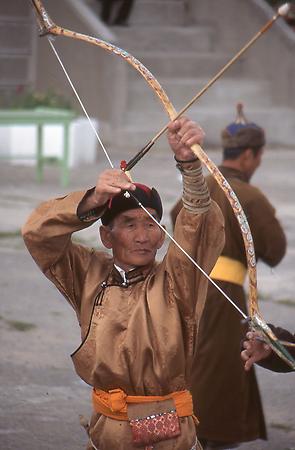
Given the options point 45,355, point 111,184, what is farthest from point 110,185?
point 45,355

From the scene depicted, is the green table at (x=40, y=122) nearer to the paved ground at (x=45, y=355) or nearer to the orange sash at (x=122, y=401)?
the paved ground at (x=45, y=355)

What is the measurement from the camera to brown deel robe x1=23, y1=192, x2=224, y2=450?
4.02 metres

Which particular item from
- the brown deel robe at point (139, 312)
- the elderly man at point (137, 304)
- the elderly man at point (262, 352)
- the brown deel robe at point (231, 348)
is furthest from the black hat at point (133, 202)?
the brown deel robe at point (231, 348)

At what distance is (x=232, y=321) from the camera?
614 cm

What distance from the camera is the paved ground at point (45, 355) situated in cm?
628

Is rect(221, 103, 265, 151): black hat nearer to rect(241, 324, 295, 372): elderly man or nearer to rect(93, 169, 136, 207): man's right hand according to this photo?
rect(241, 324, 295, 372): elderly man

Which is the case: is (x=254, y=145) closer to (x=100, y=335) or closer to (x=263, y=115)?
(x=100, y=335)

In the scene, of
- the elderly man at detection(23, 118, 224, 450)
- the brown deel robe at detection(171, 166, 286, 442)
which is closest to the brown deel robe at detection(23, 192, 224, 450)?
the elderly man at detection(23, 118, 224, 450)

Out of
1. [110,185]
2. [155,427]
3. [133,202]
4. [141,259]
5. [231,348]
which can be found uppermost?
[110,185]

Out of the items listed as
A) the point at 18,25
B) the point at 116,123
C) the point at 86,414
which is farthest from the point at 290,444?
the point at 18,25

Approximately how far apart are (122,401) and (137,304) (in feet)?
1.04

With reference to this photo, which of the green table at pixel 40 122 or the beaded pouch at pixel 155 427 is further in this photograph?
the green table at pixel 40 122

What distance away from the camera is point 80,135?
15555 millimetres

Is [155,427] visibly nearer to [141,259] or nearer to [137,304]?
[137,304]
